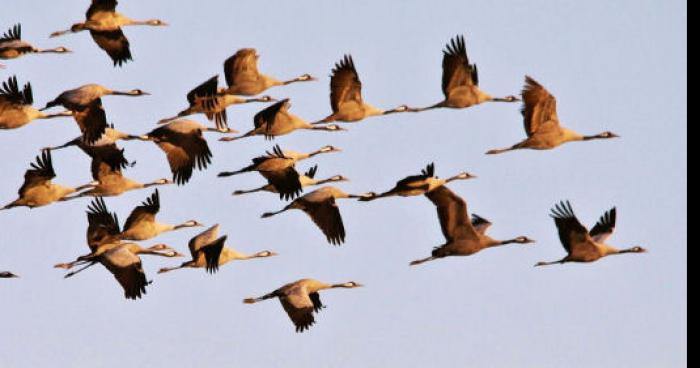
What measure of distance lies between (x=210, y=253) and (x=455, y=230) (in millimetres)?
4227

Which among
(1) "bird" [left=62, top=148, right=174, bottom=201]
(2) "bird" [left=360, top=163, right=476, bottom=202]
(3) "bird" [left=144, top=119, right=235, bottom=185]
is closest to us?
(2) "bird" [left=360, top=163, right=476, bottom=202]

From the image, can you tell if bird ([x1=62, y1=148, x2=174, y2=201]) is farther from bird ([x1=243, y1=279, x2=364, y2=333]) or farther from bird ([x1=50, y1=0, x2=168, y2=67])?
bird ([x1=243, y1=279, x2=364, y2=333])

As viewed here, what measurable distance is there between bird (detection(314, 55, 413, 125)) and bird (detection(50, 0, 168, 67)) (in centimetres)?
382

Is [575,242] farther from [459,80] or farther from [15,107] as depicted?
[15,107]

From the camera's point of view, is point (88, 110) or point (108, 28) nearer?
point (88, 110)

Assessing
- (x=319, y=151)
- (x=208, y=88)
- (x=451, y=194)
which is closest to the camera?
(x=451, y=194)

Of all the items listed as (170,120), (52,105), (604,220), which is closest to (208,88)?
(170,120)

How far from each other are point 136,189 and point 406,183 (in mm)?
6061

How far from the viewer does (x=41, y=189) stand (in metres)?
33.2

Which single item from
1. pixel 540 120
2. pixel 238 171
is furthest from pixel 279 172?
pixel 540 120

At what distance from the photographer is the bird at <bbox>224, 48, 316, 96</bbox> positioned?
1303 inches

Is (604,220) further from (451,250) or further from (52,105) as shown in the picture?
(52,105)

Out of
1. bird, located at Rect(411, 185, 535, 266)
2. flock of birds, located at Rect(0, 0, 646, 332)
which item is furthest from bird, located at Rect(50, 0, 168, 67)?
bird, located at Rect(411, 185, 535, 266)

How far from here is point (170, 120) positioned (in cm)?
3303
